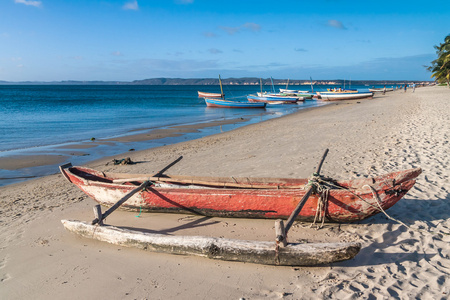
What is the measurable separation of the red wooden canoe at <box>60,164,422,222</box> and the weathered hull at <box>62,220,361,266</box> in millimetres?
1026

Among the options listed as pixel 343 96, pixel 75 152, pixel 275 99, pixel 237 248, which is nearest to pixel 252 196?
pixel 237 248

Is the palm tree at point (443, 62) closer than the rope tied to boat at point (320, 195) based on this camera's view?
No

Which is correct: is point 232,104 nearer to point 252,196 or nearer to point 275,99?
point 275,99

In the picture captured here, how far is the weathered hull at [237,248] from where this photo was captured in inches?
137

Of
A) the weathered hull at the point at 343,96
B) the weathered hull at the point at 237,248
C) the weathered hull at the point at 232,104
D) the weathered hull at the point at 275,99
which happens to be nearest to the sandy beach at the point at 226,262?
the weathered hull at the point at 237,248

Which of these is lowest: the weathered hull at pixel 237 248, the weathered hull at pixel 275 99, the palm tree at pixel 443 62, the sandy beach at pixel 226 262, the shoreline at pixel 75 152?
the shoreline at pixel 75 152

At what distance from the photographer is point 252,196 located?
15.5 ft

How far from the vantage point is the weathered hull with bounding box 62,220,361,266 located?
3482mm

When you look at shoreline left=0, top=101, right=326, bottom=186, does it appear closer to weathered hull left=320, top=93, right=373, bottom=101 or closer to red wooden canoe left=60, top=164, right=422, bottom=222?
red wooden canoe left=60, top=164, right=422, bottom=222

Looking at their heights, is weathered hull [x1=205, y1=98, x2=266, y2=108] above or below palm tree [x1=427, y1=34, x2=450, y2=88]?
below

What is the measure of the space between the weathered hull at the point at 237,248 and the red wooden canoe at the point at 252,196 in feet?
3.37

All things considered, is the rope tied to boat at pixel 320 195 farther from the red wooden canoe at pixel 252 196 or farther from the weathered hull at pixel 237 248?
the weathered hull at pixel 237 248

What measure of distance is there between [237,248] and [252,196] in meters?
1.14

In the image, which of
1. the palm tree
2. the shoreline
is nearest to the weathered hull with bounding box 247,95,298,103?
the palm tree
